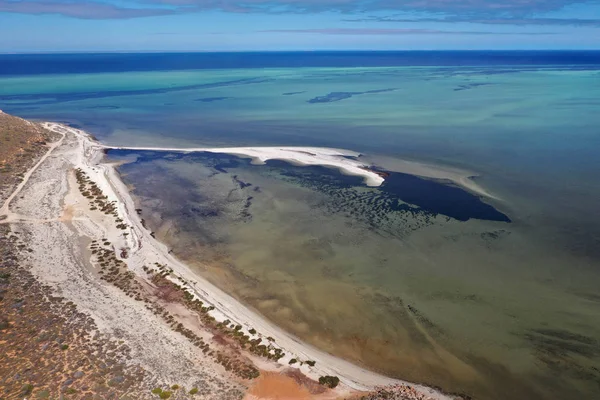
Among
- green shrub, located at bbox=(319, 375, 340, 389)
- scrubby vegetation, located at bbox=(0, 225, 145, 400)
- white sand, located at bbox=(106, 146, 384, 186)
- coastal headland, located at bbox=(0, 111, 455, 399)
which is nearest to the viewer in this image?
scrubby vegetation, located at bbox=(0, 225, 145, 400)

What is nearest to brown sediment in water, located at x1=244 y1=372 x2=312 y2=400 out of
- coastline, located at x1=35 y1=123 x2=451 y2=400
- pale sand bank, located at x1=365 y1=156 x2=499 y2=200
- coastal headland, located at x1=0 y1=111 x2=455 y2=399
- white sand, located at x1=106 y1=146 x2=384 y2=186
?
coastal headland, located at x1=0 y1=111 x2=455 y2=399

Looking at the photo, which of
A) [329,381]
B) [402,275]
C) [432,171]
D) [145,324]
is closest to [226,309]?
[145,324]

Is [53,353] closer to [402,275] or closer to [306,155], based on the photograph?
[402,275]

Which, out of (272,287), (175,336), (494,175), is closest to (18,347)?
(175,336)

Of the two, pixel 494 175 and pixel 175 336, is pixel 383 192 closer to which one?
pixel 494 175

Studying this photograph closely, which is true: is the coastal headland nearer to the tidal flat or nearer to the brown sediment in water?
the brown sediment in water

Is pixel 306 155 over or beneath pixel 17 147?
beneath

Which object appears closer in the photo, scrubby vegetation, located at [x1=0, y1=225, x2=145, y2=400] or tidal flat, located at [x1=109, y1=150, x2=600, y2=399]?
scrubby vegetation, located at [x1=0, y1=225, x2=145, y2=400]
